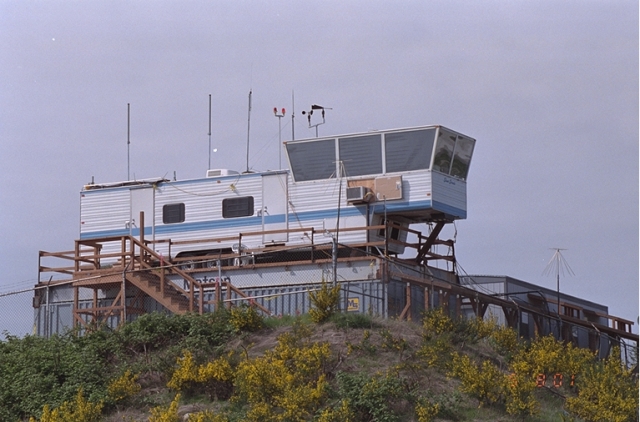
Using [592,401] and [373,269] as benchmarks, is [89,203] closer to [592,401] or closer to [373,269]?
[373,269]

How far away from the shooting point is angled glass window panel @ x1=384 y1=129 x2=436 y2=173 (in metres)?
31.9

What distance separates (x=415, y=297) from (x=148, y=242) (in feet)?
26.9

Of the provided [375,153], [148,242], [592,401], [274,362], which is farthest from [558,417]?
[148,242]

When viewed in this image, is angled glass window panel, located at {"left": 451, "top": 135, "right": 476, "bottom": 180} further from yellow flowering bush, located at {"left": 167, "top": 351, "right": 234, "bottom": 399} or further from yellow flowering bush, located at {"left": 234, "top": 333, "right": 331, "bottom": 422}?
yellow flowering bush, located at {"left": 167, "top": 351, "right": 234, "bottom": 399}

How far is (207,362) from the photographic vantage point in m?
25.2

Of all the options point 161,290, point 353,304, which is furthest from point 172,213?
point 353,304

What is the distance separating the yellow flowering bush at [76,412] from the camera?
75.2 ft

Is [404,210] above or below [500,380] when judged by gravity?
above

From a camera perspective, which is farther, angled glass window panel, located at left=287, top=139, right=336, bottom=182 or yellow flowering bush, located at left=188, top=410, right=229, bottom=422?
angled glass window panel, located at left=287, top=139, right=336, bottom=182

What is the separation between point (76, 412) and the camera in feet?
75.9

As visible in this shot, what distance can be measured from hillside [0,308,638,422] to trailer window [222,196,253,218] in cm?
629

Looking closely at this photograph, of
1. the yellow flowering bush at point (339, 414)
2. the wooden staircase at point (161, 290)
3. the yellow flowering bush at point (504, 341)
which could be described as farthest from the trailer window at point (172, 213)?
the yellow flowering bush at point (339, 414)

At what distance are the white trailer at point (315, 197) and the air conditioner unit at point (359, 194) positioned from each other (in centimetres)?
3

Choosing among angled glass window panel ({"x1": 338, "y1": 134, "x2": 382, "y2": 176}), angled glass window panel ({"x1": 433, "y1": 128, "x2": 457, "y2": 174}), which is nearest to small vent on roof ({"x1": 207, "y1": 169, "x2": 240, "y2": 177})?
angled glass window panel ({"x1": 338, "y1": 134, "x2": 382, "y2": 176})
